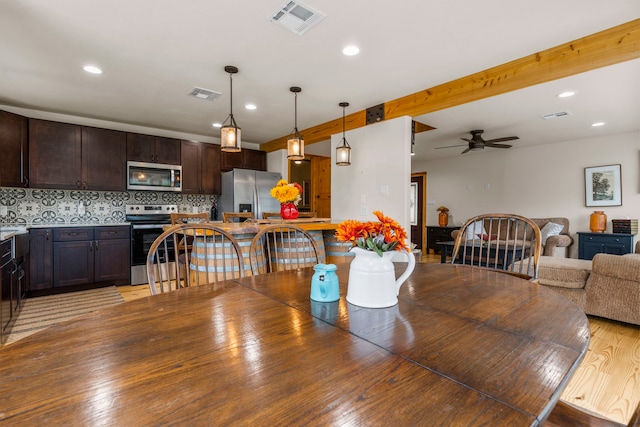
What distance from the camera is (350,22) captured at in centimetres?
210

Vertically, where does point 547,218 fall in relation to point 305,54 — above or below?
below

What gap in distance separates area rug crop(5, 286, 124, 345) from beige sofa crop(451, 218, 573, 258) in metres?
4.44

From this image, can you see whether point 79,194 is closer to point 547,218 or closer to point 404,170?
point 404,170

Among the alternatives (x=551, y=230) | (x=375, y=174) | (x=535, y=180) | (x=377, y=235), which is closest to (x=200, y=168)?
(x=375, y=174)

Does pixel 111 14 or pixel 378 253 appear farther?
pixel 111 14

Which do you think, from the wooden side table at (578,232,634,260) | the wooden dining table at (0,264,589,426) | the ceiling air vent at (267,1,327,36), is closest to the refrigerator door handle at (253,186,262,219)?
the ceiling air vent at (267,1,327,36)

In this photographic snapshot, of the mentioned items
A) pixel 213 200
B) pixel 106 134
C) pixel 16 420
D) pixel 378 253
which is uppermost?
pixel 106 134

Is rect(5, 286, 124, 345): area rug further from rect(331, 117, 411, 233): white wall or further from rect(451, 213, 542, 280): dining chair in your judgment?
rect(451, 213, 542, 280): dining chair

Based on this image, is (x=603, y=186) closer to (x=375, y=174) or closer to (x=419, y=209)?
(x=419, y=209)

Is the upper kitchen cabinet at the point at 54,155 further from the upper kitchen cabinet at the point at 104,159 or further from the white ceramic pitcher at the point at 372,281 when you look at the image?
the white ceramic pitcher at the point at 372,281

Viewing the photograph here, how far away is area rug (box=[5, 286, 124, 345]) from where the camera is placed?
273 cm

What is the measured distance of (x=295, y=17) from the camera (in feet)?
6.75

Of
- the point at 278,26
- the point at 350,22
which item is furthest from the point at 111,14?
the point at 350,22

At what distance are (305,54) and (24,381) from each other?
2.53 metres
